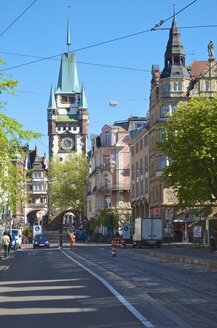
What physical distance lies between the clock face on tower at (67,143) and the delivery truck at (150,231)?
345ft

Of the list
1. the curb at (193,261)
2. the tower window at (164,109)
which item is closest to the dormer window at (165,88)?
the tower window at (164,109)

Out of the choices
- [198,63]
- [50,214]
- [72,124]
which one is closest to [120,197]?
[198,63]

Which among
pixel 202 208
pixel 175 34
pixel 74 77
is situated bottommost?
pixel 202 208

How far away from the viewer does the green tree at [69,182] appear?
131 metres

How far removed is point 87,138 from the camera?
6757 inches

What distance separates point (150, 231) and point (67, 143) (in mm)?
108059

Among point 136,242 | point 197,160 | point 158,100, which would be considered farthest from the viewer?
point 158,100

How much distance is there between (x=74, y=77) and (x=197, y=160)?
12443cm

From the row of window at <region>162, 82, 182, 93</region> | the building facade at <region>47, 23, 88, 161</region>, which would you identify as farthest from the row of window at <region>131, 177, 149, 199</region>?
the building facade at <region>47, 23, 88, 161</region>

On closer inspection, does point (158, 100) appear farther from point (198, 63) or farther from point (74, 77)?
point (74, 77)

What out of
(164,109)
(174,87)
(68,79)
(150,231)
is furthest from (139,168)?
(68,79)

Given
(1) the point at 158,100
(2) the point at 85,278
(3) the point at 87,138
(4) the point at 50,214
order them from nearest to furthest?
1. (2) the point at 85,278
2. (1) the point at 158,100
3. (4) the point at 50,214
4. (3) the point at 87,138

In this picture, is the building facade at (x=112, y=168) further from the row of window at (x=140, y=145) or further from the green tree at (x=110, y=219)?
the green tree at (x=110, y=219)

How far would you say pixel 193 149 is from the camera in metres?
52.2
